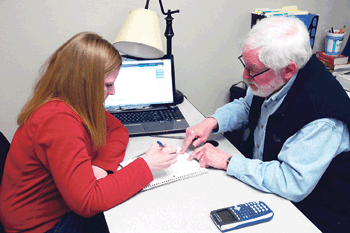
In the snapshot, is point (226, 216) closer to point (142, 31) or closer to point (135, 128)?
point (135, 128)

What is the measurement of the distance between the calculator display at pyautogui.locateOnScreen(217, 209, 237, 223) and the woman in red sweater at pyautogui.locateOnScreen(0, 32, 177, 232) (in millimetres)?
253

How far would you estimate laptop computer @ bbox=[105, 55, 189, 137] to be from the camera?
4.78 ft

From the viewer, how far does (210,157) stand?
1.03 metres

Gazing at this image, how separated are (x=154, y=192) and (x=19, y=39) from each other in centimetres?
133

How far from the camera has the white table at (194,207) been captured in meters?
0.78

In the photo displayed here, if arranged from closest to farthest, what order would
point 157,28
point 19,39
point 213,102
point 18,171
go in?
1. point 18,171
2. point 157,28
3. point 19,39
4. point 213,102

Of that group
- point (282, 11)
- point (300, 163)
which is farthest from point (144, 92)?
point (282, 11)

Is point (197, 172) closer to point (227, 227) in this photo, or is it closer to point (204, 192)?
point (204, 192)

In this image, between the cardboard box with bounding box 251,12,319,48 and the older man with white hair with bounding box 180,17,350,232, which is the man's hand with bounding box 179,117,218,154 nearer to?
the older man with white hair with bounding box 180,17,350,232

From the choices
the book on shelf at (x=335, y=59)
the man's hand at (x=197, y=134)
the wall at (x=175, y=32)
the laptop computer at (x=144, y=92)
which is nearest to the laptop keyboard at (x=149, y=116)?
the laptop computer at (x=144, y=92)

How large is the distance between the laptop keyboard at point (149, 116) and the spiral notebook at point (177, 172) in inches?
Result: 14.4

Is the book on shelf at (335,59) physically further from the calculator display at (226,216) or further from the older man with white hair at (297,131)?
the calculator display at (226,216)

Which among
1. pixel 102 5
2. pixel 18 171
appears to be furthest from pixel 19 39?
pixel 18 171

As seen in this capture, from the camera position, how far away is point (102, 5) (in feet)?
5.43
